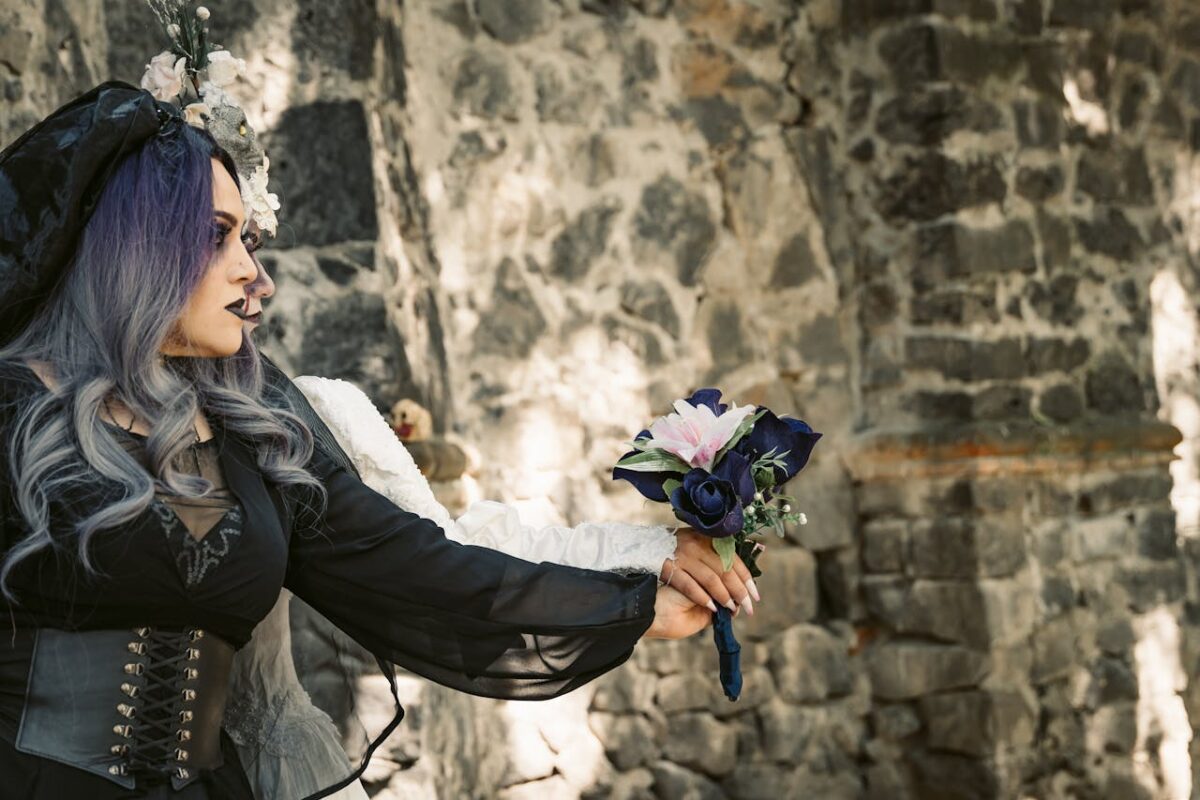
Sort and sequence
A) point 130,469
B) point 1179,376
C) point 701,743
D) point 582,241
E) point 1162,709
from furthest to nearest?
point 1179,376, point 1162,709, point 701,743, point 582,241, point 130,469

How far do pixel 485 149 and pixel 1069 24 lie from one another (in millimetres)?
2142

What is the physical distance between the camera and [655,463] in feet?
7.11

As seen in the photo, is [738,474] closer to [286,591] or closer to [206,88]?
[286,591]

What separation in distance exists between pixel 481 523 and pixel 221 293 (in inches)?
22.0

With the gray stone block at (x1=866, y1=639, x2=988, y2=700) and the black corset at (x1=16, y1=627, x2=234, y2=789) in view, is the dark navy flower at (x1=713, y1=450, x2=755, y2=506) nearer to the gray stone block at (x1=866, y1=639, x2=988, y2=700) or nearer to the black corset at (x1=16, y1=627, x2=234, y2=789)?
the black corset at (x1=16, y1=627, x2=234, y2=789)

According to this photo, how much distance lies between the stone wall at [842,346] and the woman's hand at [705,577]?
1680 millimetres

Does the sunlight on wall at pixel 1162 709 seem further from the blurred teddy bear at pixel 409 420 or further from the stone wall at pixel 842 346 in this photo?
the blurred teddy bear at pixel 409 420

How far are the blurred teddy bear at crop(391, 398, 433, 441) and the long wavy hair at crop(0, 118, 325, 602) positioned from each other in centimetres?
149

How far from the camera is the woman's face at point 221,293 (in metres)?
1.95

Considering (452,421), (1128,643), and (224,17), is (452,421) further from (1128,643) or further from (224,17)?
(1128,643)

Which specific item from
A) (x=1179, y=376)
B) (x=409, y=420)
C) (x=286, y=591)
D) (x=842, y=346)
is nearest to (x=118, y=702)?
(x=286, y=591)

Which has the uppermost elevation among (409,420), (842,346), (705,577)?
(842,346)

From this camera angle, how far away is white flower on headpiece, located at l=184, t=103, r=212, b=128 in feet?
6.89

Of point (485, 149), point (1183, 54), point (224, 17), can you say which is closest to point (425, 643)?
point (224, 17)
